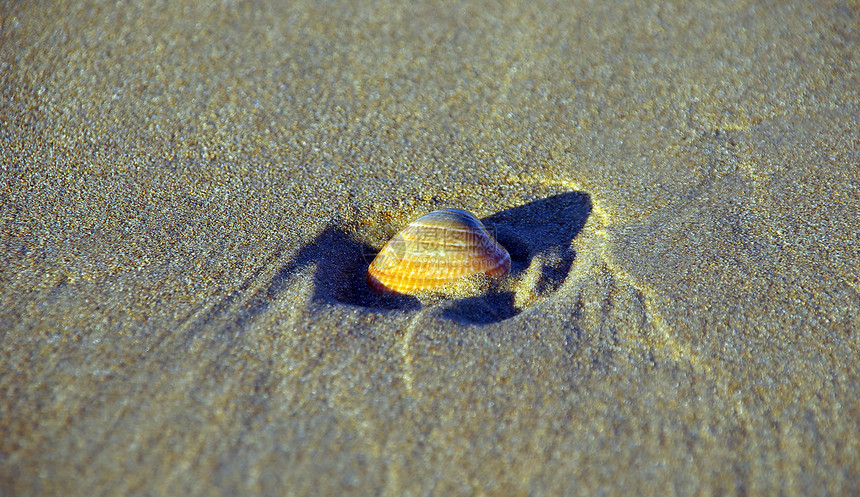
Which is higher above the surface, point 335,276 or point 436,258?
point 335,276

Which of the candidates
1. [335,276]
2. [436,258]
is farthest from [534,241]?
[335,276]

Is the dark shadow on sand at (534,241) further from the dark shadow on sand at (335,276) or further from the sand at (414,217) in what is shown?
the dark shadow on sand at (335,276)

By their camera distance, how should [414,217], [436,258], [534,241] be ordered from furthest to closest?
[414,217] < [534,241] < [436,258]

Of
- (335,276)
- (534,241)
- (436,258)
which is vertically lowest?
(534,241)

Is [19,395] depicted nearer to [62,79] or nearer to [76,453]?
[76,453]

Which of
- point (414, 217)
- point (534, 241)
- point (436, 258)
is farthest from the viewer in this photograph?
point (414, 217)

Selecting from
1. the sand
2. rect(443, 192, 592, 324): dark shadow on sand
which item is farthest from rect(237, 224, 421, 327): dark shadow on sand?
rect(443, 192, 592, 324): dark shadow on sand

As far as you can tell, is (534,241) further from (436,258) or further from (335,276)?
(335,276)
